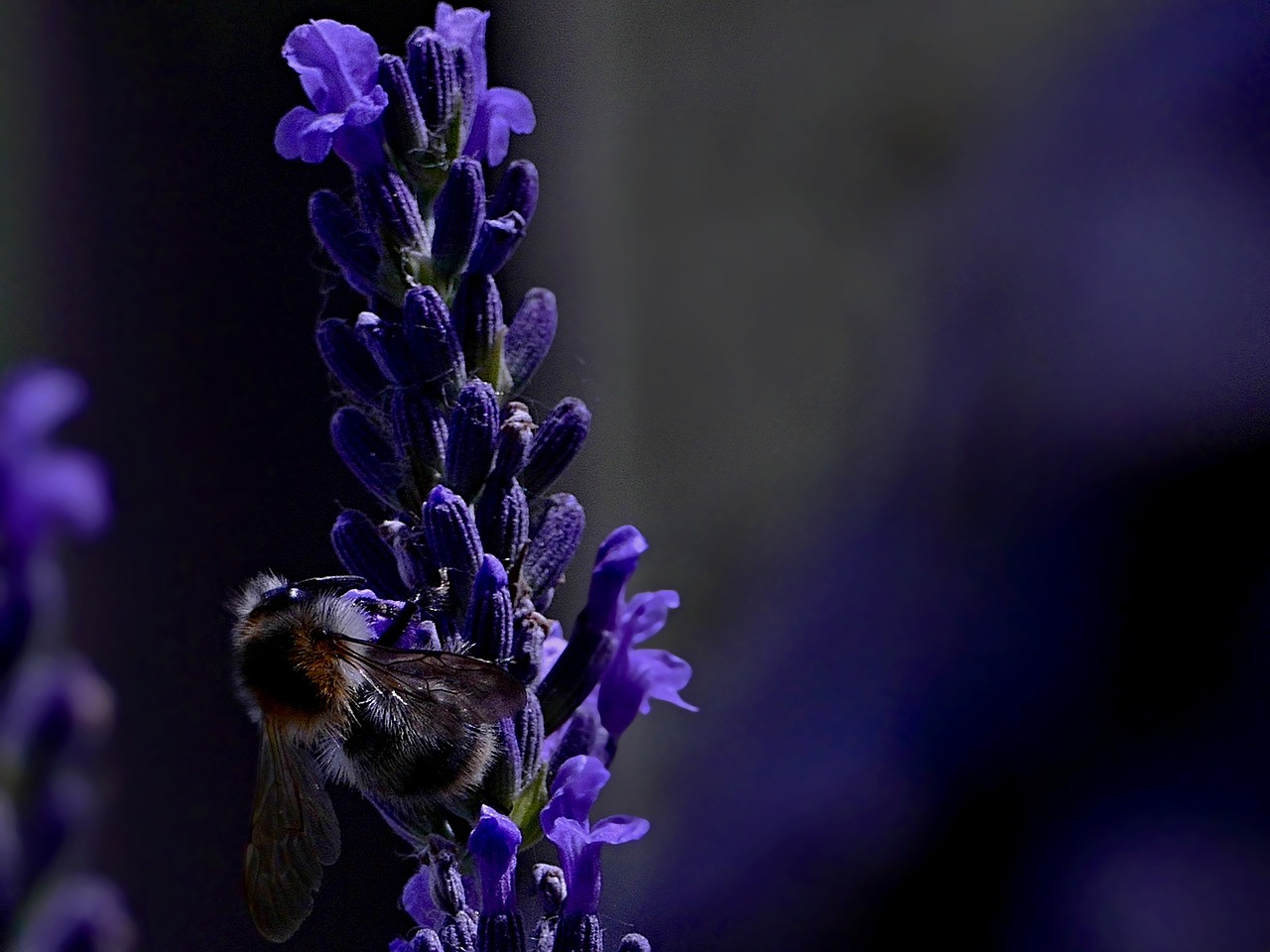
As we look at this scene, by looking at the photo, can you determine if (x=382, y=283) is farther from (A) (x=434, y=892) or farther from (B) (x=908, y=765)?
(B) (x=908, y=765)

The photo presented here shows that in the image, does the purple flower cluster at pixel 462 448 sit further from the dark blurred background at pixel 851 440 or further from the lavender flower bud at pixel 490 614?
the dark blurred background at pixel 851 440

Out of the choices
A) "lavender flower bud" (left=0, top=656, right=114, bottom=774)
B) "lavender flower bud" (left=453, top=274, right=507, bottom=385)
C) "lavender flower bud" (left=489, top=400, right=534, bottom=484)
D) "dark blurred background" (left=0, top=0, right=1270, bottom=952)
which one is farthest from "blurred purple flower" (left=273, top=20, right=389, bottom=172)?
"dark blurred background" (left=0, top=0, right=1270, bottom=952)

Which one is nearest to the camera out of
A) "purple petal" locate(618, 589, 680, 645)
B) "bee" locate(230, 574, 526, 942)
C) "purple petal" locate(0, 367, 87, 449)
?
"bee" locate(230, 574, 526, 942)

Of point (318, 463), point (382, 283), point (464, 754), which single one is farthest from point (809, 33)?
point (464, 754)

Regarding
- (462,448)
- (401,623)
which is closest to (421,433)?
(462,448)

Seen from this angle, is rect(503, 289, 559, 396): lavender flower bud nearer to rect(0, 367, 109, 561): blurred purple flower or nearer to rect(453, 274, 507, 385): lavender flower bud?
rect(453, 274, 507, 385): lavender flower bud

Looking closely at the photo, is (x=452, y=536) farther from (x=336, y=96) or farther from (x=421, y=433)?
(x=336, y=96)
